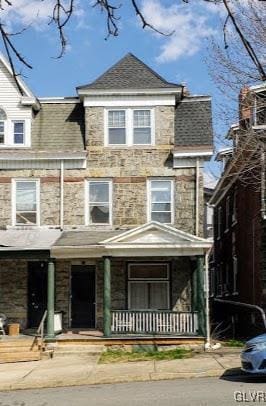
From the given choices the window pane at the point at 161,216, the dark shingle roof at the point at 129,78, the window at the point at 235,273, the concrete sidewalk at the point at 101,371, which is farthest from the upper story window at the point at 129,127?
the window at the point at 235,273

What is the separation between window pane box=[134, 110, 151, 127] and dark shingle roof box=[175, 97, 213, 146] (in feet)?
3.70

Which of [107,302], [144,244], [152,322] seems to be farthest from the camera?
[144,244]

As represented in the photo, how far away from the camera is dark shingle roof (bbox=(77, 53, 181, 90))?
23750mm

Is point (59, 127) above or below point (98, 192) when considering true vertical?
above

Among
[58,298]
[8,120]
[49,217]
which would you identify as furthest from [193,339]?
[8,120]

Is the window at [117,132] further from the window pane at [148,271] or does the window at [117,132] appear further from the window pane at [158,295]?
the window pane at [158,295]

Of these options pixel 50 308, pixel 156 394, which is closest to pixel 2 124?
pixel 50 308

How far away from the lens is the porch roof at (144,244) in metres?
20.9

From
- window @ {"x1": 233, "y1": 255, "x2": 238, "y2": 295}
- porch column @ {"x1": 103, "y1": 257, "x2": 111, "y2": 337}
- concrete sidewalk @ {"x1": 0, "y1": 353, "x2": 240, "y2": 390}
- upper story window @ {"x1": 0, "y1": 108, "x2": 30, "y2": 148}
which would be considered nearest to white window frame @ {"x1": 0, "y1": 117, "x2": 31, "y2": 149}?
upper story window @ {"x1": 0, "y1": 108, "x2": 30, "y2": 148}

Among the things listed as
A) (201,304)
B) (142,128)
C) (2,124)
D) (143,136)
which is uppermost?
(2,124)

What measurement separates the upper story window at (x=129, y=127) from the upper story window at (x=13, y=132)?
9.92ft

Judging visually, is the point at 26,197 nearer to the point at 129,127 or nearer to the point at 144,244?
the point at 129,127

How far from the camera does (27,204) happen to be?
76.6 ft

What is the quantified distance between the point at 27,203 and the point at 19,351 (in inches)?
236
